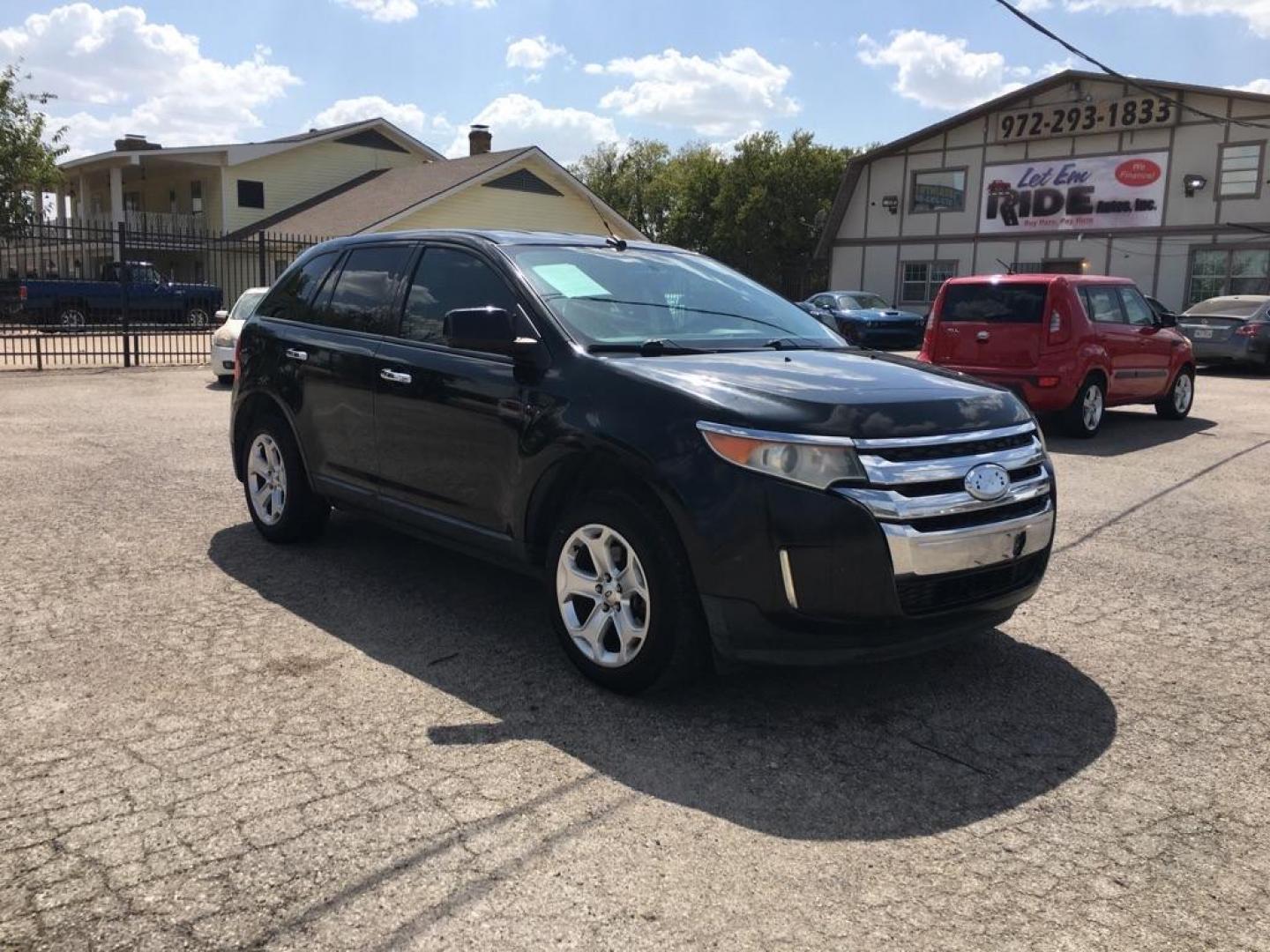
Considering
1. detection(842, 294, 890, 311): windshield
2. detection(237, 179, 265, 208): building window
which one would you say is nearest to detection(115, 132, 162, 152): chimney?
detection(237, 179, 265, 208): building window

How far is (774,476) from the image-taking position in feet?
11.5

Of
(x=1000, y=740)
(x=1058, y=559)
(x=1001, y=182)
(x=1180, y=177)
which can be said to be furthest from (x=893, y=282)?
(x=1000, y=740)

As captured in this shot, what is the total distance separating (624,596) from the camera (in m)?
3.88

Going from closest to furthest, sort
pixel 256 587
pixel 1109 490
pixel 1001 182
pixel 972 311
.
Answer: pixel 256 587 < pixel 1109 490 < pixel 972 311 < pixel 1001 182

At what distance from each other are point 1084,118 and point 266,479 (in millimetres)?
29978

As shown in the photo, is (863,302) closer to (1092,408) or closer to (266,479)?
(1092,408)

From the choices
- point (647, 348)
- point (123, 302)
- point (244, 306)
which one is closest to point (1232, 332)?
point (244, 306)

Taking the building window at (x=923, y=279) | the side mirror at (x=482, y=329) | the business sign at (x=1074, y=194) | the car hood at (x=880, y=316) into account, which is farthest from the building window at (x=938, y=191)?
the side mirror at (x=482, y=329)

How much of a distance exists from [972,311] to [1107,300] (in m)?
1.55

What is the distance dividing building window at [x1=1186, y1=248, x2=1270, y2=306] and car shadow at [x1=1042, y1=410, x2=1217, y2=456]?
670 inches

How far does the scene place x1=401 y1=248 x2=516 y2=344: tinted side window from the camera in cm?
473

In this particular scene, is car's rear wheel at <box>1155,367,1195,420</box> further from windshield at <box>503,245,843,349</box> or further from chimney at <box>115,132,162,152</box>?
chimney at <box>115,132,162,152</box>

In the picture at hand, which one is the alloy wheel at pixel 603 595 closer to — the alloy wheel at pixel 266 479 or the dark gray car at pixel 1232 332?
the alloy wheel at pixel 266 479

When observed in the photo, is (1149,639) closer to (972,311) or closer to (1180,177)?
(972,311)
